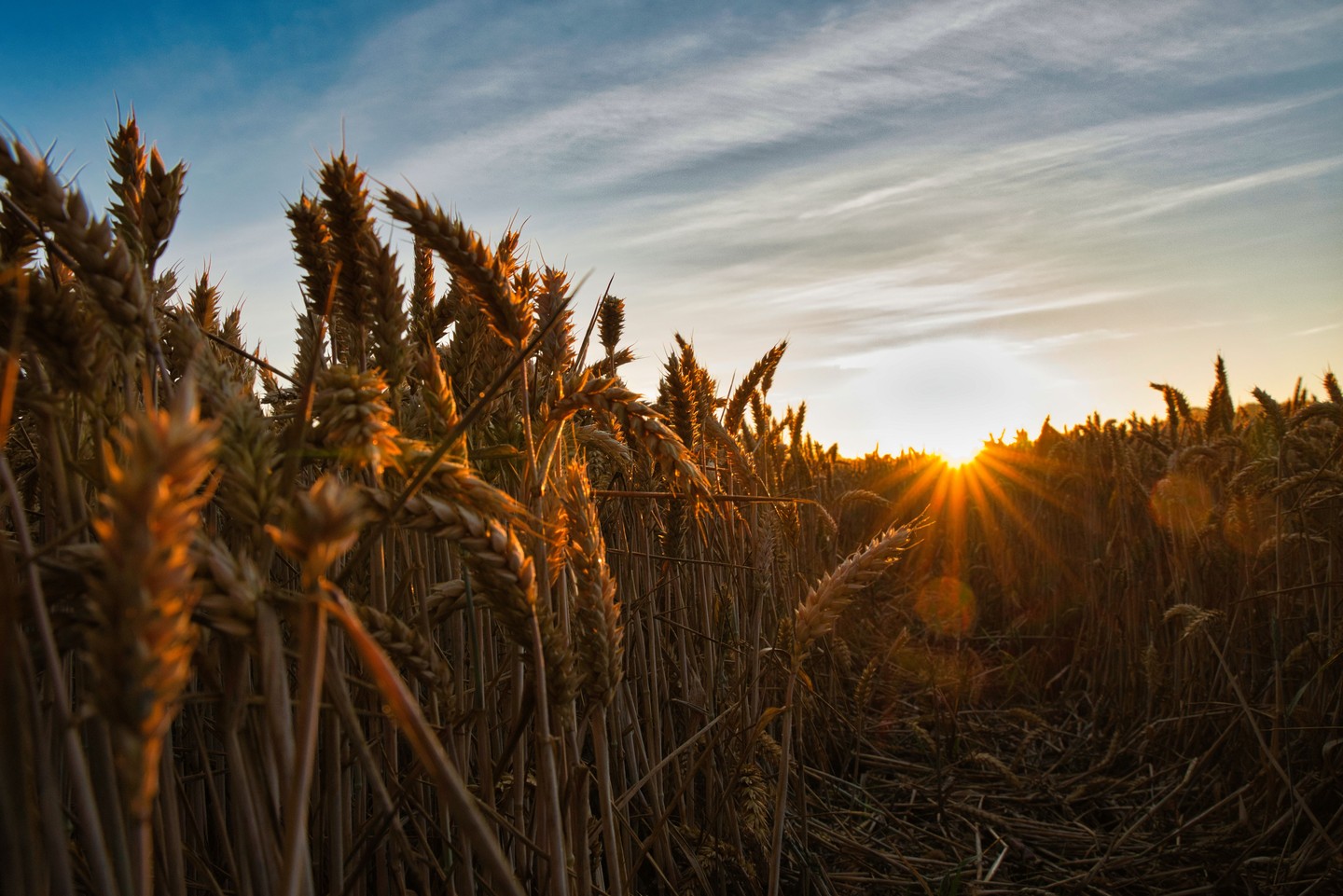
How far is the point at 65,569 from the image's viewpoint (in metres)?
0.81

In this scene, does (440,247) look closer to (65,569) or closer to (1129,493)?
(65,569)

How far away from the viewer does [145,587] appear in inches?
20.3

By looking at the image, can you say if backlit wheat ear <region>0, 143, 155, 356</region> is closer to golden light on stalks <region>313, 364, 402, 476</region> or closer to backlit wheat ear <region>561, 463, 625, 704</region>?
golden light on stalks <region>313, 364, 402, 476</region>

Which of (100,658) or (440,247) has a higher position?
(440,247)

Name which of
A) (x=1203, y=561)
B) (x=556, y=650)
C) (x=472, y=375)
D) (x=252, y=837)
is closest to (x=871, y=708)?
(x=1203, y=561)

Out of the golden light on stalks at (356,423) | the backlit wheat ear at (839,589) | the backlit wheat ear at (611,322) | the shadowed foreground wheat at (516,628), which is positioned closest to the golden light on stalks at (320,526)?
the shadowed foreground wheat at (516,628)

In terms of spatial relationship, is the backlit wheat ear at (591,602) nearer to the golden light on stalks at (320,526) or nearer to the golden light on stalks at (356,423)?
the golden light on stalks at (356,423)

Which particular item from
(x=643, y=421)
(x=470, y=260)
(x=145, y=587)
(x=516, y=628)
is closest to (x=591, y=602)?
(x=516, y=628)

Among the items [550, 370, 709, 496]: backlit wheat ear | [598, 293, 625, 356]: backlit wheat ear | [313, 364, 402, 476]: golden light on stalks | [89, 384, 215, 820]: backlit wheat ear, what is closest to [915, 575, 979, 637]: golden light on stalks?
→ [598, 293, 625, 356]: backlit wheat ear

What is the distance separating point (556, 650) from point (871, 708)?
147 inches

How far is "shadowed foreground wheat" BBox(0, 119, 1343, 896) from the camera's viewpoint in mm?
773

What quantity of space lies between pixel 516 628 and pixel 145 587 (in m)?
0.58

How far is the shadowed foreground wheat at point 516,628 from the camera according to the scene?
77cm

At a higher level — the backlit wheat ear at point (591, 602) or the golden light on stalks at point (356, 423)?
the golden light on stalks at point (356, 423)
